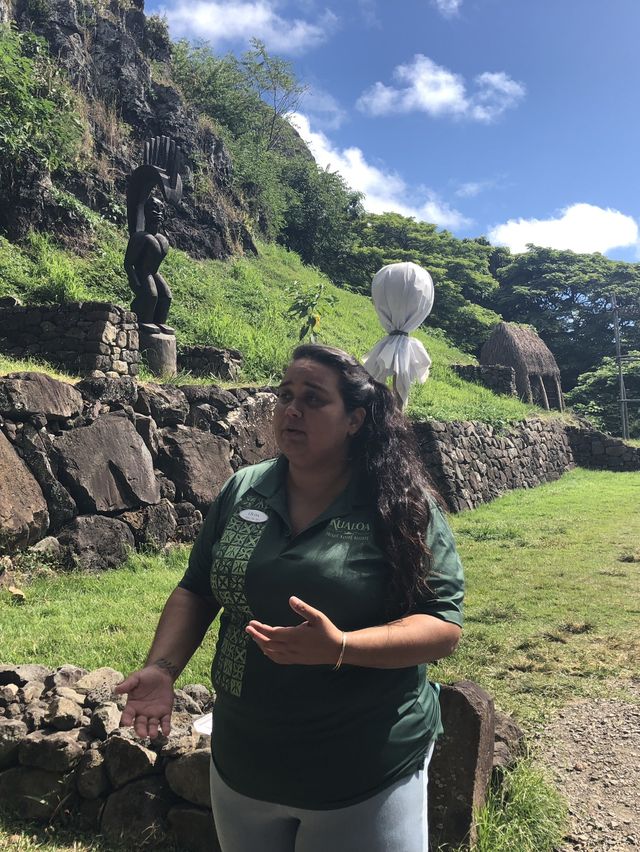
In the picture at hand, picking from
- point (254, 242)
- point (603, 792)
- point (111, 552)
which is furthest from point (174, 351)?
A: point (254, 242)

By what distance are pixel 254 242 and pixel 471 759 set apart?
803 inches

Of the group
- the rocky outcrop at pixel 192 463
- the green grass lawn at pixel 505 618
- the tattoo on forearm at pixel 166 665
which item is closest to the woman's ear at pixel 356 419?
the tattoo on forearm at pixel 166 665

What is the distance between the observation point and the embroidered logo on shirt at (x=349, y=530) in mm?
1431

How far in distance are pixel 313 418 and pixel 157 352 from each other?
7355 millimetres

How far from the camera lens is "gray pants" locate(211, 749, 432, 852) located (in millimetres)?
1285

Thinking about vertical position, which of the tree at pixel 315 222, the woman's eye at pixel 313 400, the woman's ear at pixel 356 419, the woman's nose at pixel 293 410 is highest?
the tree at pixel 315 222

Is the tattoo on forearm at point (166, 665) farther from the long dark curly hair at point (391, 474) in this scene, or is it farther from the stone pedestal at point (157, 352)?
the stone pedestal at point (157, 352)

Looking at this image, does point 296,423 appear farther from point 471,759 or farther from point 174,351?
point 174,351

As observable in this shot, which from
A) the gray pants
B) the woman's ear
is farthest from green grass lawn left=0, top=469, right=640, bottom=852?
the woman's ear

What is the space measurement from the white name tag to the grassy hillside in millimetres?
6021

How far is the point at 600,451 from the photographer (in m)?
17.3

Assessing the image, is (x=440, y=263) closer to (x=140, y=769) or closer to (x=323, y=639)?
(x=140, y=769)

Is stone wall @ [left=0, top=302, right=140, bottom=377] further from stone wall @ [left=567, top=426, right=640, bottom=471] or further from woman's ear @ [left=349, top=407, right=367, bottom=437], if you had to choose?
stone wall @ [left=567, top=426, right=640, bottom=471]

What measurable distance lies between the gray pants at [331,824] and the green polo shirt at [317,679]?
0.03m
